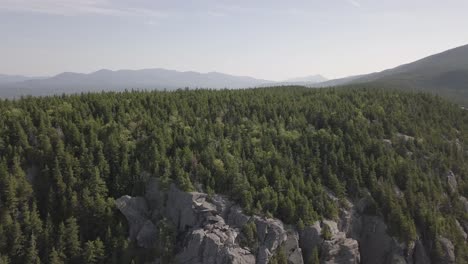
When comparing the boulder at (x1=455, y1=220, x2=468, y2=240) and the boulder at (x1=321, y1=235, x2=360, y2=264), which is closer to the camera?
the boulder at (x1=321, y1=235, x2=360, y2=264)

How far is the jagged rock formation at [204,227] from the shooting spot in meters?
61.1

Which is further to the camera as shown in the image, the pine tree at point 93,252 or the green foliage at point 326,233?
the green foliage at point 326,233

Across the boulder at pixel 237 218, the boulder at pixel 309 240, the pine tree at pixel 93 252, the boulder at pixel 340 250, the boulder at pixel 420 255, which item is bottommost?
the boulder at pixel 420 255

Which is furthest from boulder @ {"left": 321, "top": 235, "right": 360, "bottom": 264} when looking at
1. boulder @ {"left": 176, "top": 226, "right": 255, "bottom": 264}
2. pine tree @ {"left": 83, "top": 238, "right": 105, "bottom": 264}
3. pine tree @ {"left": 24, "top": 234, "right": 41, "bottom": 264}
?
pine tree @ {"left": 24, "top": 234, "right": 41, "bottom": 264}

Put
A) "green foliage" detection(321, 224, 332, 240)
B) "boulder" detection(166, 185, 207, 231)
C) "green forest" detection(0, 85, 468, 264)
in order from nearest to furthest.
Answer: "green forest" detection(0, 85, 468, 264) → "boulder" detection(166, 185, 207, 231) → "green foliage" detection(321, 224, 332, 240)

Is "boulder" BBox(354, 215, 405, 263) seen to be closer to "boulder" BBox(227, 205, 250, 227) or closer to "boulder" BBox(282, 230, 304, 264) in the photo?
"boulder" BBox(282, 230, 304, 264)

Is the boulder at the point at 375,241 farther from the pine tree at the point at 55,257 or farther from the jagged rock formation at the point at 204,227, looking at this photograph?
the pine tree at the point at 55,257

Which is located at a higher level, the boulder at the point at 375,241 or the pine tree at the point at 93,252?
the pine tree at the point at 93,252

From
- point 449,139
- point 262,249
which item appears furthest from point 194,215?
point 449,139

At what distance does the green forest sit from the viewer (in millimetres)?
62875

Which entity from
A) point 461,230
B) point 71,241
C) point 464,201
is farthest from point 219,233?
point 464,201

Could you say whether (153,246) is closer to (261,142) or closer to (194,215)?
(194,215)

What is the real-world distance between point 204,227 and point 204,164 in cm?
1393

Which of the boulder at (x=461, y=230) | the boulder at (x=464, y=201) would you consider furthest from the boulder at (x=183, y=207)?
the boulder at (x=464, y=201)
